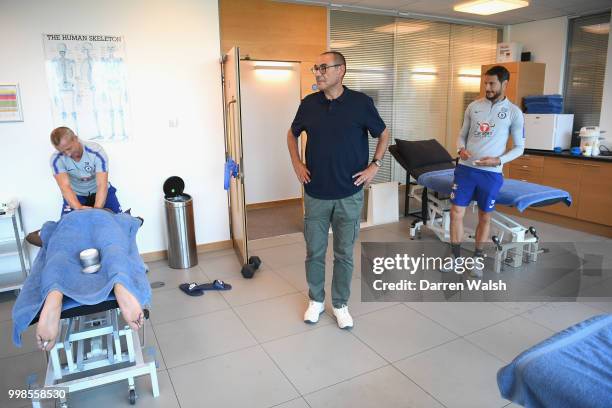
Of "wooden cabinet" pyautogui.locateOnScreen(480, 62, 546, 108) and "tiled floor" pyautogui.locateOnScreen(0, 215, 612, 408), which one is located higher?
"wooden cabinet" pyautogui.locateOnScreen(480, 62, 546, 108)

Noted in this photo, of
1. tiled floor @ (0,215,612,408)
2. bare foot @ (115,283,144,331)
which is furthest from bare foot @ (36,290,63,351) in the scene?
tiled floor @ (0,215,612,408)

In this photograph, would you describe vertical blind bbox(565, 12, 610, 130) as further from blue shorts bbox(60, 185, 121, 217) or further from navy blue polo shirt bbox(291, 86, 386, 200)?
blue shorts bbox(60, 185, 121, 217)

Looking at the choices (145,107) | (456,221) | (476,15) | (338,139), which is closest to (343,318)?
(338,139)

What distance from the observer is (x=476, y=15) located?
552 centimetres

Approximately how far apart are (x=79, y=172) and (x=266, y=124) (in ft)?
9.90

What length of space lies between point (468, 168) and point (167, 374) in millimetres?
2534

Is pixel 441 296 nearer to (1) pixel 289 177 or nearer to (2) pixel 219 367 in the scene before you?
(2) pixel 219 367

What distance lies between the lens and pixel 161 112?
3.77 m

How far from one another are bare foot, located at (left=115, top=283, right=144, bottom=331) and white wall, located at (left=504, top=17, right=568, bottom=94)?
5.83 metres

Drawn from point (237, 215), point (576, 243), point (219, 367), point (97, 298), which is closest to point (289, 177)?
point (237, 215)

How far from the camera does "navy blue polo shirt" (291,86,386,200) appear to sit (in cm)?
241

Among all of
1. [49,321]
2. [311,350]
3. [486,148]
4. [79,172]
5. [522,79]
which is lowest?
[311,350]

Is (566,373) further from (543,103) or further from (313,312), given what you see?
(543,103)

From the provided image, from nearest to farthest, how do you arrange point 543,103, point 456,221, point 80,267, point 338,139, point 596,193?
point 80,267
point 338,139
point 456,221
point 596,193
point 543,103
